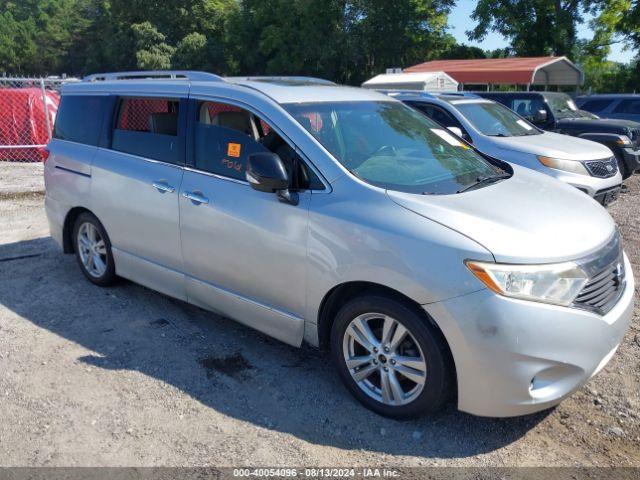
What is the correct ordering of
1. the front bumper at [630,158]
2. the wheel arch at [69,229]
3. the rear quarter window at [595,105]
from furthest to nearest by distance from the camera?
the rear quarter window at [595,105]
the front bumper at [630,158]
the wheel arch at [69,229]

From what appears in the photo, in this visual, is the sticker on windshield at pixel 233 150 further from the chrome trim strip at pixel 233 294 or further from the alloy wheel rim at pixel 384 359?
the alloy wheel rim at pixel 384 359

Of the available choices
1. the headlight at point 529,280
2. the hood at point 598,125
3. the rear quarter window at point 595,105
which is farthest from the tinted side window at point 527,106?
the headlight at point 529,280

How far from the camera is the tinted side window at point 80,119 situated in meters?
4.97

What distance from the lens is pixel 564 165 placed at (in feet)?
24.2

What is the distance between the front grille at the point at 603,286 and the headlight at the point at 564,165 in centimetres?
436

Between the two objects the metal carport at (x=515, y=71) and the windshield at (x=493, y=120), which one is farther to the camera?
the metal carport at (x=515, y=71)

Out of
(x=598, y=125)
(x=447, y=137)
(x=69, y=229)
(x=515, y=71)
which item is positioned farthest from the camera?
(x=515, y=71)

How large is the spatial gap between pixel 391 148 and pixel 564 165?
14.8ft

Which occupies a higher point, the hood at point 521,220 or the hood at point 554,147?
the hood at point 521,220

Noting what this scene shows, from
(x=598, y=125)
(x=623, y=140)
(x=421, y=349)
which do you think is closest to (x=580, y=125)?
(x=598, y=125)

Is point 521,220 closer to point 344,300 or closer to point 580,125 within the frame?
point 344,300

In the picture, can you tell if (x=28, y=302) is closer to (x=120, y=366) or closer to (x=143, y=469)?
(x=120, y=366)

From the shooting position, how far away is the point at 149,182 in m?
4.29

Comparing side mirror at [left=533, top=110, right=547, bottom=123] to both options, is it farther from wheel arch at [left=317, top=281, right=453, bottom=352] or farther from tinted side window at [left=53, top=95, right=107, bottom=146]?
wheel arch at [left=317, top=281, right=453, bottom=352]
